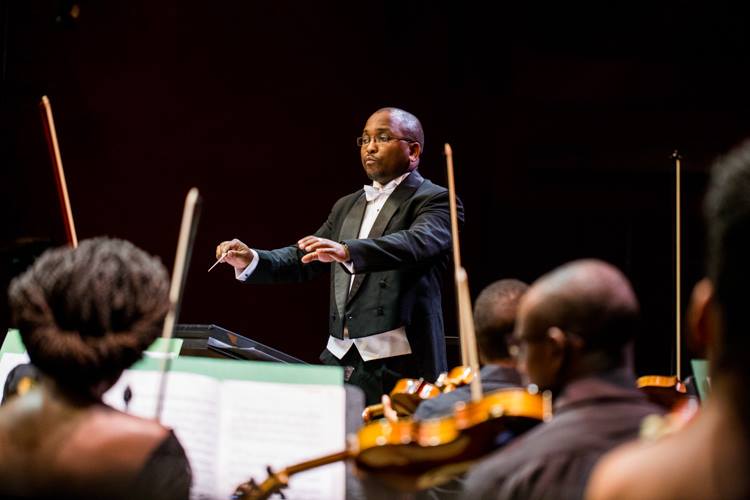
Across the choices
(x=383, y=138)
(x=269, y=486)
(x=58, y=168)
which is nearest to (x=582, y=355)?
(x=269, y=486)

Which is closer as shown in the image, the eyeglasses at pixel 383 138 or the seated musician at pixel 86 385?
the seated musician at pixel 86 385

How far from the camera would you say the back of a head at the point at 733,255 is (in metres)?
1.00

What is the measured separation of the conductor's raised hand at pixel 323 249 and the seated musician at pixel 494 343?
90 cm

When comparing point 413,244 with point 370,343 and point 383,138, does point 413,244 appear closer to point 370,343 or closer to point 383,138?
point 370,343

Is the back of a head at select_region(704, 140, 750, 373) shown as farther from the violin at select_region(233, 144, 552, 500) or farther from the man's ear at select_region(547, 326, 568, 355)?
the violin at select_region(233, 144, 552, 500)

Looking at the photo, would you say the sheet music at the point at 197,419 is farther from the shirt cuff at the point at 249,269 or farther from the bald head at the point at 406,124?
the bald head at the point at 406,124

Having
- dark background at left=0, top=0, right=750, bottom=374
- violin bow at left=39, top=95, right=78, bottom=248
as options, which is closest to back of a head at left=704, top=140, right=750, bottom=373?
violin bow at left=39, top=95, right=78, bottom=248

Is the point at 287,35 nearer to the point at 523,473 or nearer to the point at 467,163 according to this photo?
the point at 467,163

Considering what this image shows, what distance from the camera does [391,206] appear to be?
11.5 ft

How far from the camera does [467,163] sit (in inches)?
179

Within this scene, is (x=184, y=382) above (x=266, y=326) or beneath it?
above

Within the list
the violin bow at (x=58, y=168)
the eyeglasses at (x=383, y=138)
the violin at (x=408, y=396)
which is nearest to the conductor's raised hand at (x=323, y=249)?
the eyeglasses at (x=383, y=138)

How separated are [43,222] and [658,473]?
4110 mm

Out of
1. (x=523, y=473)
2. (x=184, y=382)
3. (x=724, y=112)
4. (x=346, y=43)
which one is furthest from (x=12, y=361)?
(x=724, y=112)
